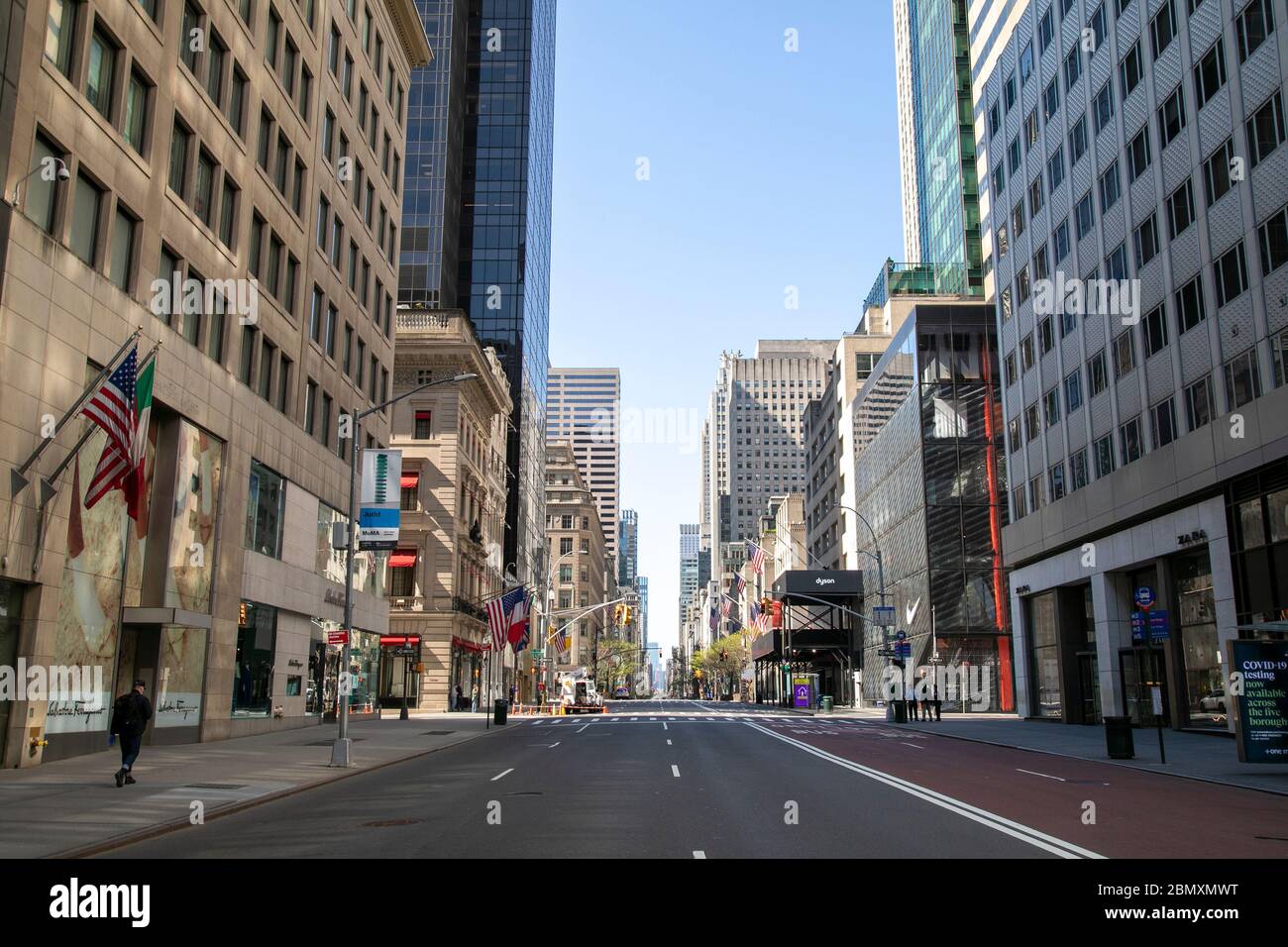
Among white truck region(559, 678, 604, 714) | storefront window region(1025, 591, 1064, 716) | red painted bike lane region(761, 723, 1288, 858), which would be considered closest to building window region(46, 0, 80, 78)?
red painted bike lane region(761, 723, 1288, 858)

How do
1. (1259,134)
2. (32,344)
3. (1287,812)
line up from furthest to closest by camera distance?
1. (1259,134)
2. (32,344)
3. (1287,812)

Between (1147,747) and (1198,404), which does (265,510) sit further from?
(1198,404)

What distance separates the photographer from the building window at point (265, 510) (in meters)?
34.0

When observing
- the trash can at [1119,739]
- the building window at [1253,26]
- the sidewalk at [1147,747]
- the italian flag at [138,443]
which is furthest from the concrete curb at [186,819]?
the building window at [1253,26]

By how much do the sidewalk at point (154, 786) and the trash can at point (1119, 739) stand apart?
1814cm

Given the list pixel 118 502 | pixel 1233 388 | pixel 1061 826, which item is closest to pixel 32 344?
pixel 118 502

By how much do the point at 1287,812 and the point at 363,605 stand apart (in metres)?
40.5

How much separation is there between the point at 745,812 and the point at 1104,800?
252 inches

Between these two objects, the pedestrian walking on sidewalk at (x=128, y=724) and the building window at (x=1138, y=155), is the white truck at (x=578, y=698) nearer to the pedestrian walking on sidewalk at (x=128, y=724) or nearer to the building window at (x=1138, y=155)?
the building window at (x=1138, y=155)

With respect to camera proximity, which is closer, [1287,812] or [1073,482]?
[1287,812]

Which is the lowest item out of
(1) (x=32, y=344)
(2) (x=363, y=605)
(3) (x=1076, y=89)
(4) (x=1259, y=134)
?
(2) (x=363, y=605)
